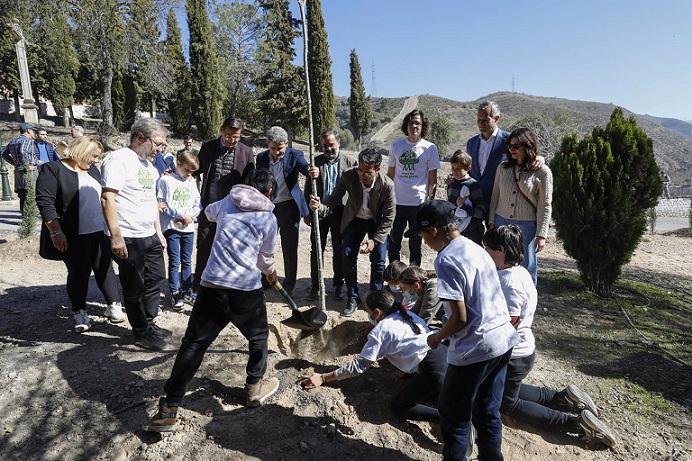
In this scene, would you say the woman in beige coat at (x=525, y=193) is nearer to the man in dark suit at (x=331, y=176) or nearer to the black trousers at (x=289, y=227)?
the man in dark suit at (x=331, y=176)

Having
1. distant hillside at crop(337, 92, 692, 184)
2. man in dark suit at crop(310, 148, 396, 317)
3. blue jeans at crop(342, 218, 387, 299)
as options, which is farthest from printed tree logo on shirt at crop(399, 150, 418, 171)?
distant hillside at crop(337, 92, 692, 184)

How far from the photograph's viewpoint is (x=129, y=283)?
139 inches

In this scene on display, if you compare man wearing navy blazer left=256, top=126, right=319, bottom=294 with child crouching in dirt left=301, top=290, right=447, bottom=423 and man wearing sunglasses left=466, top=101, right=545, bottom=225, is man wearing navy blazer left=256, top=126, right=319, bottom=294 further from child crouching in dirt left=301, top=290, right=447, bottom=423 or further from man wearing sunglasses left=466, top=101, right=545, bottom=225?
child crouching in dirt left=301, top=290, right=447, bottom=423

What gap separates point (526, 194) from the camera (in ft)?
12.8

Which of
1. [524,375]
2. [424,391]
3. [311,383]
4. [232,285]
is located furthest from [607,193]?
[232,285]

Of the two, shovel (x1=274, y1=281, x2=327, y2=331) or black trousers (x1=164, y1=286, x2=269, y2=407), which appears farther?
shovel (x1=274, y1=281, x2=327, y2=331)

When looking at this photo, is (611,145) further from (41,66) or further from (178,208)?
(41,66)

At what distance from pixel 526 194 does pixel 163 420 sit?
3189 millimetres

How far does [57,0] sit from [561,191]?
16160 millimetres

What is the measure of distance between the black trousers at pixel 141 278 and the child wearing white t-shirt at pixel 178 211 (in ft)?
2.20

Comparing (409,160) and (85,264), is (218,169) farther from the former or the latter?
(409,160)

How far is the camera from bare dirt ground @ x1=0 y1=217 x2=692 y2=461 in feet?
8.84

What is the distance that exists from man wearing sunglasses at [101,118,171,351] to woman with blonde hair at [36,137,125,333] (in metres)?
0.53

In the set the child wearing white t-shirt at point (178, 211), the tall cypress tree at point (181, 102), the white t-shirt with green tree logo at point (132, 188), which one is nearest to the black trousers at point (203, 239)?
the child wearing white t-shirt at point (178, 211)
